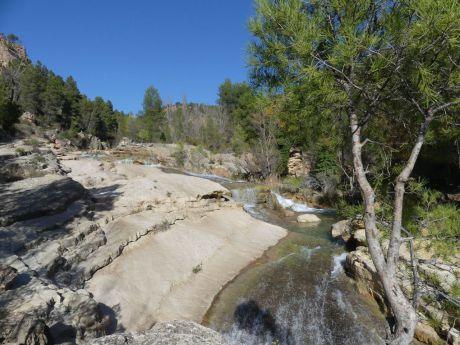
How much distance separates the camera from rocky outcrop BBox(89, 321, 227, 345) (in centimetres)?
311

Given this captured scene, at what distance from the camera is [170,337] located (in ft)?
10.6

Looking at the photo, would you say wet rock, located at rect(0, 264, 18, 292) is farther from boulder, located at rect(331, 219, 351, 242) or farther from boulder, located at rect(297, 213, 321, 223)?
boulder, located at rect(297, 213, 321, 223)

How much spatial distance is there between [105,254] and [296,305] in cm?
596

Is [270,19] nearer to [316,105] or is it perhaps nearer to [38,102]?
[316,105]

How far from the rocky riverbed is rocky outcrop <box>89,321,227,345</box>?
7.56ft

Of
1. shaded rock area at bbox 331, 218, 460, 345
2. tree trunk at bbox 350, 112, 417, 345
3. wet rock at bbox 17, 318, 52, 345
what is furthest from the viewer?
shaded rock area at bbox 331, 218, 460, 345

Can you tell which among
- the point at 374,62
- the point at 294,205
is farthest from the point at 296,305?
the point at 294,205

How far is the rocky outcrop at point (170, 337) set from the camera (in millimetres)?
3107

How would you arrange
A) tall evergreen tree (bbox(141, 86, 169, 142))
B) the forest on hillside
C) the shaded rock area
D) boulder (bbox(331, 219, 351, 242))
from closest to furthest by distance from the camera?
the forest on hillside
the shaded rock area
boulder (bbox(331, 219, 351, 242))
tall evergreen tree (bbox(141, 86, 169, 142))

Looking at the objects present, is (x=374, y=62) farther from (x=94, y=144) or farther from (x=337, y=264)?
(x=94, y=144)

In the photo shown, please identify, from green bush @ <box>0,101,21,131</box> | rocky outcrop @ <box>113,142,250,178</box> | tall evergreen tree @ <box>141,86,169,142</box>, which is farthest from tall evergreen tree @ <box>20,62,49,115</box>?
rocky outcrop @ <box>113,142,250,178</box>

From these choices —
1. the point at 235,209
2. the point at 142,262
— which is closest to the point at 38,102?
the point at 235,209

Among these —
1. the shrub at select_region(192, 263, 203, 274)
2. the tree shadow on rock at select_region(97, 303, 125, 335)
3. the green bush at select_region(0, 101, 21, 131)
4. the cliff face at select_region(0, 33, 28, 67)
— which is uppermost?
the cliff face at select_region(0, 33, 28, 67)

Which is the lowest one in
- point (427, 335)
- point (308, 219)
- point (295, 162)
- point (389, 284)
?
point (308, 219)
